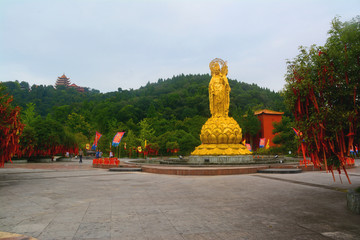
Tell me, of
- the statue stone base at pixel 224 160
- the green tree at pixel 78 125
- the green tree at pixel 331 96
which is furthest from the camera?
the green tree at pixel 78 125

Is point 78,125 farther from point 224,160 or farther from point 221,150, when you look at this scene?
point 224,160

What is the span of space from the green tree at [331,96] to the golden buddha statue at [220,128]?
14506mm

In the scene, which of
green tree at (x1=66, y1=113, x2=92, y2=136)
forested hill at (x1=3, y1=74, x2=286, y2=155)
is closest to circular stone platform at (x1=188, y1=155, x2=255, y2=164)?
forested hill at (x1=3, y1=74, x2=286, y2=155)

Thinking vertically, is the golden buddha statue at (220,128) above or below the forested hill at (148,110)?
below

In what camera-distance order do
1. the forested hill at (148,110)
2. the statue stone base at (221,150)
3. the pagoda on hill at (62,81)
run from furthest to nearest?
the pagoda on hill at (62,81)
the forested hill at (148,110)
the statue stone base at (221,150)

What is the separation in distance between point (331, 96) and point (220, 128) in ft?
50.8

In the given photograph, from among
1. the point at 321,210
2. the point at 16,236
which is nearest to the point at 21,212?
the point at 16,236

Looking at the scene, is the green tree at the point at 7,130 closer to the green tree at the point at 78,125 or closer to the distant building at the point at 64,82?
the green tree at the point at 78,125

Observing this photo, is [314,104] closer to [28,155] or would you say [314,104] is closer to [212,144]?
[212,144]

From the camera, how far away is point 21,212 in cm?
595

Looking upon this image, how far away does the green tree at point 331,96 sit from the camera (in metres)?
5.67

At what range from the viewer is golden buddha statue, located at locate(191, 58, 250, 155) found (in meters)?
21.2

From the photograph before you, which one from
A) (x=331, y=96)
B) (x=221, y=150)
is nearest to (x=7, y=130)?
(x=331, y=96)

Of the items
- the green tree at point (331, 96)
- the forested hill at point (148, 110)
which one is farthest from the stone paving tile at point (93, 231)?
the forested hill at point (148, 110)
